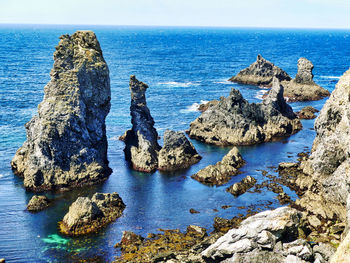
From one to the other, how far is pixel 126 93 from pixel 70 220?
271 ft

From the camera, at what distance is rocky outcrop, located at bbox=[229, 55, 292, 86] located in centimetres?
15312

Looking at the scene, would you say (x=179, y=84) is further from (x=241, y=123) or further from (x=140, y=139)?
(x=140, y=139)

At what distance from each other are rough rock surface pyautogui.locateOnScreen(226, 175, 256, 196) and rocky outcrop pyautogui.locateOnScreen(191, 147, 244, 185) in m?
3.14

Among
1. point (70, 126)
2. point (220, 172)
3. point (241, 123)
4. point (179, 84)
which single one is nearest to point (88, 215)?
point (70, 126)

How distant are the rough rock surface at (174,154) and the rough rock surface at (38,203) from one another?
22.1 m

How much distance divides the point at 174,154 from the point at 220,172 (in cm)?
1030

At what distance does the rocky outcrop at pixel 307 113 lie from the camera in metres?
105

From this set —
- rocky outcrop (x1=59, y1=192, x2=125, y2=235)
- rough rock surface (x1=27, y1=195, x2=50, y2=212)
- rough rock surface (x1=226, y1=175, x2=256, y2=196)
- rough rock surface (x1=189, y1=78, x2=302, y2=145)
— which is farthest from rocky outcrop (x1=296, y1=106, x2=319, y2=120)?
rough rock surface (x1=27, y1=195, x2=50, y2=212)

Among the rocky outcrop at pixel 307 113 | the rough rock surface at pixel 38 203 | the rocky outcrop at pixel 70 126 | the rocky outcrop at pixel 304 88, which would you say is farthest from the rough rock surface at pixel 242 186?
the rocky outcrop at pixel 304 88

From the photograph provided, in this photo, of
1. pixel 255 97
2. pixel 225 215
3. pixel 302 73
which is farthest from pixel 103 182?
pixel 302 73

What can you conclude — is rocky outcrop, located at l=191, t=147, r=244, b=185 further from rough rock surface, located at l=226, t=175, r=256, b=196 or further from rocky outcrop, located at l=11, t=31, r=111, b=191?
rocky outcrop, located at l=11, t=31, r=111, b=191

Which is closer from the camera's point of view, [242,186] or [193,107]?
[242,186]

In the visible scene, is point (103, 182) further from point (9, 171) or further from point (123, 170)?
point (9, 171)

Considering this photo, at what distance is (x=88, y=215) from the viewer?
52.4m
